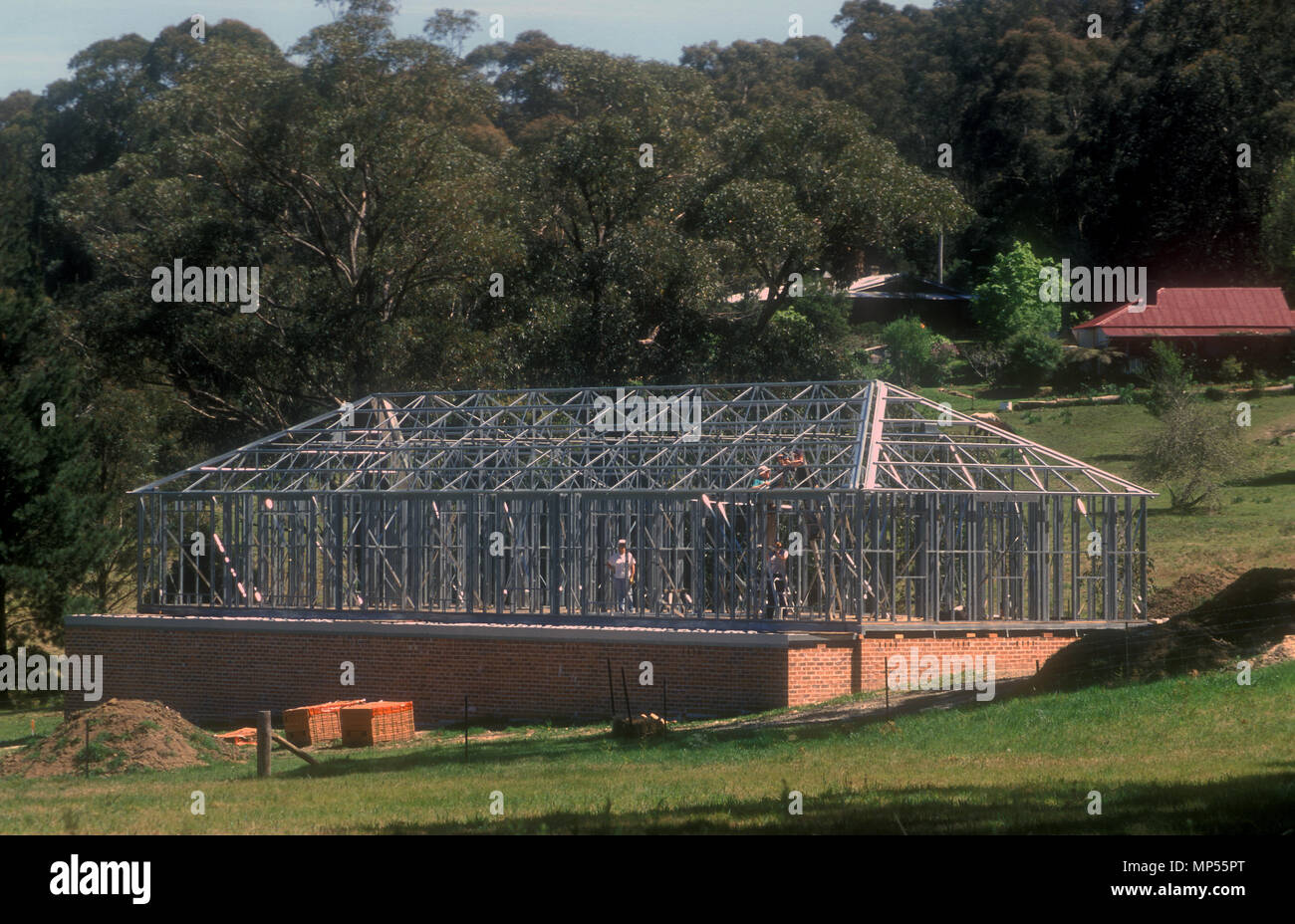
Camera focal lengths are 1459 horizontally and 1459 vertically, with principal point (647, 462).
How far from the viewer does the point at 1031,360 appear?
56.4m

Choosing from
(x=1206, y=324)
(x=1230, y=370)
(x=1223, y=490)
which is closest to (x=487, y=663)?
(x=1223, y=490)

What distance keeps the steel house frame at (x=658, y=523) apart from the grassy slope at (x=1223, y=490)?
5.84m

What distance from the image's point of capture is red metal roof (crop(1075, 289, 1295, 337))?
2245 inches

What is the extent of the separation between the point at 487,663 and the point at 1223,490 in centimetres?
2403

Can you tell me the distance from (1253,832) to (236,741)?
16801mm

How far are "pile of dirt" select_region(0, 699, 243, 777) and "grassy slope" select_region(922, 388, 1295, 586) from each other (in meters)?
20.1

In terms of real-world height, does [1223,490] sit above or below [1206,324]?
below

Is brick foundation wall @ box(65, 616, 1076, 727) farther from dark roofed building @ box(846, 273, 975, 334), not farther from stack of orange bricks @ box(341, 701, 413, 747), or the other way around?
dark roofed building @ box(846, 273, 975, 334)

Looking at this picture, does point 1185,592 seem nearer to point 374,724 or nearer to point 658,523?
point 658,523

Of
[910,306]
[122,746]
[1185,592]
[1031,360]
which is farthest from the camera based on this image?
[910,306]

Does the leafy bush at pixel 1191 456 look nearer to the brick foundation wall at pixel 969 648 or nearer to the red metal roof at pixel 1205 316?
the brick foundation wall at pixel 969 648

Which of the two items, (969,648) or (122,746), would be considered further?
(969,648)

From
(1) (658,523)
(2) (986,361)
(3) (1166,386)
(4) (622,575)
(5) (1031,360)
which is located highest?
(2) (986,361)
